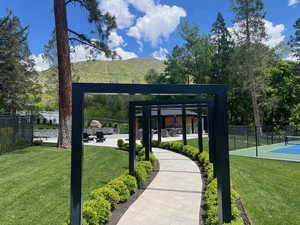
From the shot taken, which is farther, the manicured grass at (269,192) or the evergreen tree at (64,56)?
the evergreen tree at (64,56)

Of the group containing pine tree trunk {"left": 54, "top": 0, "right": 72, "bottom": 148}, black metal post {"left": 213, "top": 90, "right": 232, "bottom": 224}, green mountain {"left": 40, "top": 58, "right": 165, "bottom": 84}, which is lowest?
black metal post {"left": 213, "top": 90, "right": 232, "bottom": 224}

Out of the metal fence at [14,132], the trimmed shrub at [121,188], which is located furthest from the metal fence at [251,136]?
the metal fence at [14,132]

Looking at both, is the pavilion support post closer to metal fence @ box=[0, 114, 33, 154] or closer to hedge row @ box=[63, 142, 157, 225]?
hedge row @ box=[63, 142, 157, 225]

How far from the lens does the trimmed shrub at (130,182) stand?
5625 mm

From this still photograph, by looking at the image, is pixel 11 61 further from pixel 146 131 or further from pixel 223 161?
pixel 223 161

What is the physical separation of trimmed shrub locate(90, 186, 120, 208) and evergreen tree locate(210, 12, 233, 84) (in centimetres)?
3213

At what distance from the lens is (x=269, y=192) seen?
584 centimetres

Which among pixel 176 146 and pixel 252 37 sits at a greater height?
pixel 252 37

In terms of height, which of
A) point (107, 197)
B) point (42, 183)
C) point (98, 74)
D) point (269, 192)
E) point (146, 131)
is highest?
point (98, 74)

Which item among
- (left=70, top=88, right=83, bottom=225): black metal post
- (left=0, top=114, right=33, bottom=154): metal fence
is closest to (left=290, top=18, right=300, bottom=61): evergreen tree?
(left=0, top=114, right=33, bottom=154): metal fence

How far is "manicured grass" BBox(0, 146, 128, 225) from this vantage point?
4.33 meters

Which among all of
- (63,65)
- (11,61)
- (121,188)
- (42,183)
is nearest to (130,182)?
(121,188)

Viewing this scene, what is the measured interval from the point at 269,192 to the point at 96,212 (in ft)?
14.6

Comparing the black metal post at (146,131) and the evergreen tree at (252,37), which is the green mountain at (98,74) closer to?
the black metal post at (146,131)
